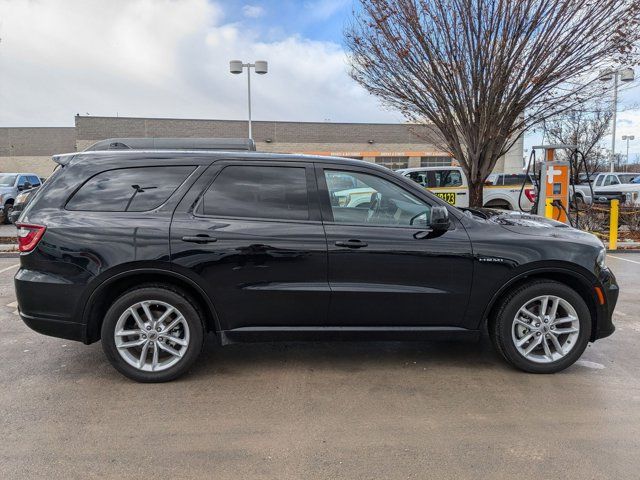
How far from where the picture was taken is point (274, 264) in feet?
12.3

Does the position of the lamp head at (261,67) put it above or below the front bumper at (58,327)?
above

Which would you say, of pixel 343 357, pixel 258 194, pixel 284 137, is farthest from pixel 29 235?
pixel 284 137

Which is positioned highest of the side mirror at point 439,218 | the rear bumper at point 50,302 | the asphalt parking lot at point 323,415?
the side mirror at point 439,218

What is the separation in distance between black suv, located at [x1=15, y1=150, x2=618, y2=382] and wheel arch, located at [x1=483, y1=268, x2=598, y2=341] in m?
0.02

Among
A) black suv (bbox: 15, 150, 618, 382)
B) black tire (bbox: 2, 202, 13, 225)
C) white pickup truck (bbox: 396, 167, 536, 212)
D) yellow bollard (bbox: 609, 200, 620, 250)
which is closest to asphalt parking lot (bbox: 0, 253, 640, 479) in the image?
black suv (bbox: 15, 150, 618, 382)

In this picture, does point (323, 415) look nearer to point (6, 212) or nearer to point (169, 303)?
point (169, 303)

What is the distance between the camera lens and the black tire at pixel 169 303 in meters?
3.72

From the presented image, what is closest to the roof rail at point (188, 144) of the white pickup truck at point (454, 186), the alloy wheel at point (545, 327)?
the alloy wheel at point (545, 327)

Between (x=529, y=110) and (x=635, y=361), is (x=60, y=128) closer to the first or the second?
(x=529, y=110)

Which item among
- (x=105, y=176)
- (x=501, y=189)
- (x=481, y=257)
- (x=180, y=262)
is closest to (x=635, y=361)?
(x=481, y=257)

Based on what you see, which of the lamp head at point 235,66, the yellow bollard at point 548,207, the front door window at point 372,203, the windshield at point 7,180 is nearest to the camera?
the front door window at point 372,203

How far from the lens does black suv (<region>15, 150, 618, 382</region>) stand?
12.1 feet

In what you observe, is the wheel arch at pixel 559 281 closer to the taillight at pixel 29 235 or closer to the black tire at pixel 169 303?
the black tire at pixel 169 303

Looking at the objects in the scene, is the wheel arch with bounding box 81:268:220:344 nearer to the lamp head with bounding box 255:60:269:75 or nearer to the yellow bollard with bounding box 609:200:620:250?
the yellow bollard with bounding box 609:200:620:250
